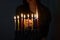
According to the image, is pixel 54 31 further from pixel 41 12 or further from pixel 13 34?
pixel 13 34

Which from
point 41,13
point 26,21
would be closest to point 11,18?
point 26,21

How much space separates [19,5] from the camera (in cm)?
128

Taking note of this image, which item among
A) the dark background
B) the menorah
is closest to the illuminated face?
the menorah

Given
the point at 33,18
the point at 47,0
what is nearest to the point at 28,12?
the point at 33,18

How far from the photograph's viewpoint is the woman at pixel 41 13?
4.12 feet

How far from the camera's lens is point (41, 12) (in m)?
1.27

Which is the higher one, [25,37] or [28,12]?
[28,12]

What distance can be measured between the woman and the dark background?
0.03 meters

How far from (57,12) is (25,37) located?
33 centimetres

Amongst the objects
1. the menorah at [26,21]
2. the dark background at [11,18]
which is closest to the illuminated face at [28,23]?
the menorah at [26,21]

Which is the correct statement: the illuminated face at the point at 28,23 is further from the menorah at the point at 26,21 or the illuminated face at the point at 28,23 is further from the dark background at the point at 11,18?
the dark background at the point at 11,18

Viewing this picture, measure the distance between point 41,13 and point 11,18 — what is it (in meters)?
0.24

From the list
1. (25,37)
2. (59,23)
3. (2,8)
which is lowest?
(25,37)

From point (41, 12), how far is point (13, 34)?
0.28 m
